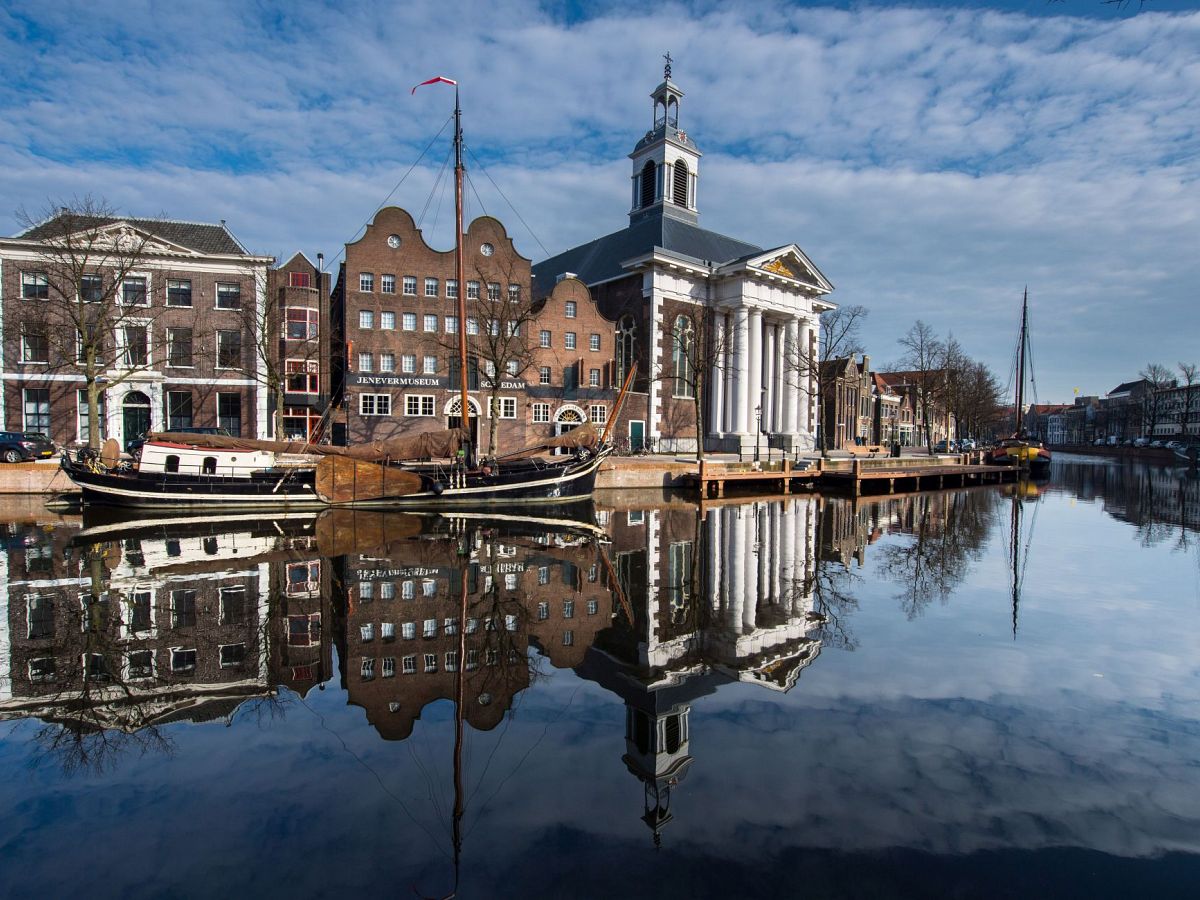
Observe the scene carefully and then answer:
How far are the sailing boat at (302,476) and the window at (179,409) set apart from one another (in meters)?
13.0

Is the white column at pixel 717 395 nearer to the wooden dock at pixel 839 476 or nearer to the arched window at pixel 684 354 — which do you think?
the arched window at pixel 684 354

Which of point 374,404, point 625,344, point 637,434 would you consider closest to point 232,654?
point 374,404

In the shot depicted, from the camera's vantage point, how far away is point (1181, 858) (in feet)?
16.6

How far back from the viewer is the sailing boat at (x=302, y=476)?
979 inches

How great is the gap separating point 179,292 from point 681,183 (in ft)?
129

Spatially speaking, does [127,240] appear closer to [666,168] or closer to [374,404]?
[374,404]

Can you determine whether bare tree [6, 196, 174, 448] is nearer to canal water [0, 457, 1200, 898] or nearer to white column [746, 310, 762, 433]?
canal water [0, 457, 1200, 898]

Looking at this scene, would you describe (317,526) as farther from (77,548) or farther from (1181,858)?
(1181,858)

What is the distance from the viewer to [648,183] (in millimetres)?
57531

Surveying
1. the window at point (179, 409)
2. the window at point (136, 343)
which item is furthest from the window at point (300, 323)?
the window at point (136, 343)

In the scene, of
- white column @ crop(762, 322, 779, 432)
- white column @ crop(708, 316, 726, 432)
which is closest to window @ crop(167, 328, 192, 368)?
white column @ crop(708, 316, 726, 432)

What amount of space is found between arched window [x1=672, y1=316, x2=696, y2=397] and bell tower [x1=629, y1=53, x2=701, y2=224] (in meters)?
11.3

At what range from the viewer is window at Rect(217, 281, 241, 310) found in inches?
1569

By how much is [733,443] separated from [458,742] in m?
47.1
